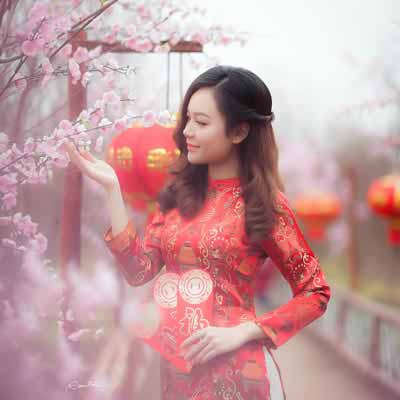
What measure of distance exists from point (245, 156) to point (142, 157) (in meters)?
0.30

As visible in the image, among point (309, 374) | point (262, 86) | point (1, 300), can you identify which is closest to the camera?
point (262, 86)

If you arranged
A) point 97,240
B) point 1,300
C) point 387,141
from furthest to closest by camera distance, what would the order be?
1. point 387,141
2. point 97,240
3. point 1,300

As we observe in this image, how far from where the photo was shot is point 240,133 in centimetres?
102

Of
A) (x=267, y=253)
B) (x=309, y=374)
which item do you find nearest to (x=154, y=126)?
(x=267, y=253)

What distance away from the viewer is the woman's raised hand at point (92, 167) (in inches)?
38.8

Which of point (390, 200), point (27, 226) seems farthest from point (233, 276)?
point (390, 200)

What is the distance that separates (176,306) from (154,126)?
405mm

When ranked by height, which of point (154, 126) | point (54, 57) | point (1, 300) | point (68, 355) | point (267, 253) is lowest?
point (68, 355)

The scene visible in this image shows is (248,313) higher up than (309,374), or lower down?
higher up

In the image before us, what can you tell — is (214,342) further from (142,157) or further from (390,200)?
(390,200)

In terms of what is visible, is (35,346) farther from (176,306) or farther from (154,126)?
(154,126)

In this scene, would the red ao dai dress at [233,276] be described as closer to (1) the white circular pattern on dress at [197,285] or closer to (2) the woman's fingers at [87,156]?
(1) the white circular pattern on dress at [197,285]

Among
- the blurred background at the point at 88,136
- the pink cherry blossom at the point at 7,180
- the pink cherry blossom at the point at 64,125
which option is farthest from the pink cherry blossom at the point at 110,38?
the pink cherry blossom at the point at 7,180

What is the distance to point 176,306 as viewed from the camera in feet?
3.39
